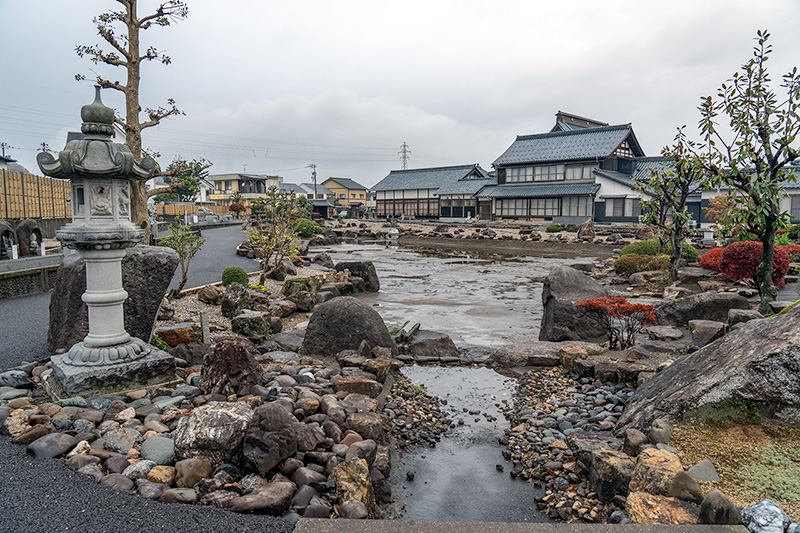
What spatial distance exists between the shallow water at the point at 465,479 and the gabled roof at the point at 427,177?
5156 cm

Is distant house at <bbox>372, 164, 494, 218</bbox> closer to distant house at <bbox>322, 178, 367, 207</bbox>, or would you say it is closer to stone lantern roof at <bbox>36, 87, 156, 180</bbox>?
distant house at <bbox>322, 178, 367, 207</bbox>

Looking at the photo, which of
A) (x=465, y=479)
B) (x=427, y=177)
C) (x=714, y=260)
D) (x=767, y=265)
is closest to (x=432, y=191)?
(x=427, y=177)

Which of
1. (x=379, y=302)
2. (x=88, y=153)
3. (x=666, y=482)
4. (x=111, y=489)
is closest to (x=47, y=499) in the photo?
(x=111, y=489)

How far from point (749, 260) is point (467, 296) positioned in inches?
341

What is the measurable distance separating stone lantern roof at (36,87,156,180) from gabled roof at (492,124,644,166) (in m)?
41.7

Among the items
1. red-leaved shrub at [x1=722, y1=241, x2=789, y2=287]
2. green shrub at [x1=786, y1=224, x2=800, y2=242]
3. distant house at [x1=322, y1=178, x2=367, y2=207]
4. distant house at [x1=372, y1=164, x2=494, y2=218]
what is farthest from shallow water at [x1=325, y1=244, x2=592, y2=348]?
distant house at [x1=322, y1=178, x2=367, y2=207]

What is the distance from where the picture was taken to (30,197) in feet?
66.8

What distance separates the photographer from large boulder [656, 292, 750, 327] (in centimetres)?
1059

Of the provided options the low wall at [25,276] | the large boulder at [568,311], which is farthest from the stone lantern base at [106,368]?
the low wall at [25,276]

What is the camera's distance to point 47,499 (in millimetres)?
3889

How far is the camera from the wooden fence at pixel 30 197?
735 inches

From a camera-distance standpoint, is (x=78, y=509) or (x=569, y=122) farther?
(x=569, y=122)

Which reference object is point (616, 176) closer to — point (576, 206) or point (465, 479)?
point (576, 206)

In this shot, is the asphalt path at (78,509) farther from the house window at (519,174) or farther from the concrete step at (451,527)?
the house window at (519,174)
